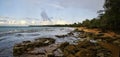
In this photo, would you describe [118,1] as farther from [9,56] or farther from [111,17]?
[9,56]

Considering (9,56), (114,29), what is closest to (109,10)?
(114,29)

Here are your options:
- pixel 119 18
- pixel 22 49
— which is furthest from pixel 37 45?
pixel 119 18

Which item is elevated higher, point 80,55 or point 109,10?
point 109,10

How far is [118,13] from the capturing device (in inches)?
1601

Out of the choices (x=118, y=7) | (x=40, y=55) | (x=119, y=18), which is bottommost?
(x=40, y=55)

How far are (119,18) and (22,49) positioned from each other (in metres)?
26.6

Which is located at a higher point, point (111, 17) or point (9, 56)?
point (111, 17)

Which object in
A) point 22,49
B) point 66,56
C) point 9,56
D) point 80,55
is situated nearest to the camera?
point 80,55

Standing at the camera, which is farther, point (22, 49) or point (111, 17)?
point (111, 17)

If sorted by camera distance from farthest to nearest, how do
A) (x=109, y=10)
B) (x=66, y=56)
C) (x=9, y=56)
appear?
1. (x=109, y=10)
2. (x=9, y=56)
3. (x=66, y=56)

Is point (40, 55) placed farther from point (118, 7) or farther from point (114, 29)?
point (114, 29)

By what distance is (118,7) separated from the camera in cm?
3981

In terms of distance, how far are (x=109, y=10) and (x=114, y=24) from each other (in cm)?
370

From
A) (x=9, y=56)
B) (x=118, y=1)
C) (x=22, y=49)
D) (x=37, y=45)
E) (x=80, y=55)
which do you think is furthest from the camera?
(x=118, y=1)
